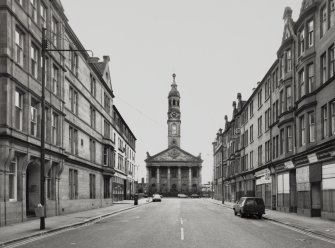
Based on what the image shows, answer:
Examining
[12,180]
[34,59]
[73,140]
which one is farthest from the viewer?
[73,140]

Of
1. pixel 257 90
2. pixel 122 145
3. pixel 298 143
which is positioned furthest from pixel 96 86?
pixel 122 145

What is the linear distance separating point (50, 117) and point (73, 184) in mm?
9316

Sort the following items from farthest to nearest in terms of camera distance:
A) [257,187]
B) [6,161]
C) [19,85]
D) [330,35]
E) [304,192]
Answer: [257,187]
[304,192]
[330,35]
[19,85]
[6,161]

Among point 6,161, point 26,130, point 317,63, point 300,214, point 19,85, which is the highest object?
point 317,63

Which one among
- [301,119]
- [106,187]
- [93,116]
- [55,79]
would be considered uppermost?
[55,79]

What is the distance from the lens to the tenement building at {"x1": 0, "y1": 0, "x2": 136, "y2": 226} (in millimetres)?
23609

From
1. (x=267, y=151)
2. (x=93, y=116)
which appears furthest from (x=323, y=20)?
(x=93, y=116)

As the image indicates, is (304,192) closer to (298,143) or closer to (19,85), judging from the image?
(298,143)

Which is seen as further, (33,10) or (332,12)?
(33,10)

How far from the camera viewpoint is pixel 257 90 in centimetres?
5428

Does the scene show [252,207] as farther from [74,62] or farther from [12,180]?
[74,62]

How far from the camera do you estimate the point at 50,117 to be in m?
31.3

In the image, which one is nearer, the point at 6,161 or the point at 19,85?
the point at 6,161

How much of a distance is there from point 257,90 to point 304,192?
22786mm
